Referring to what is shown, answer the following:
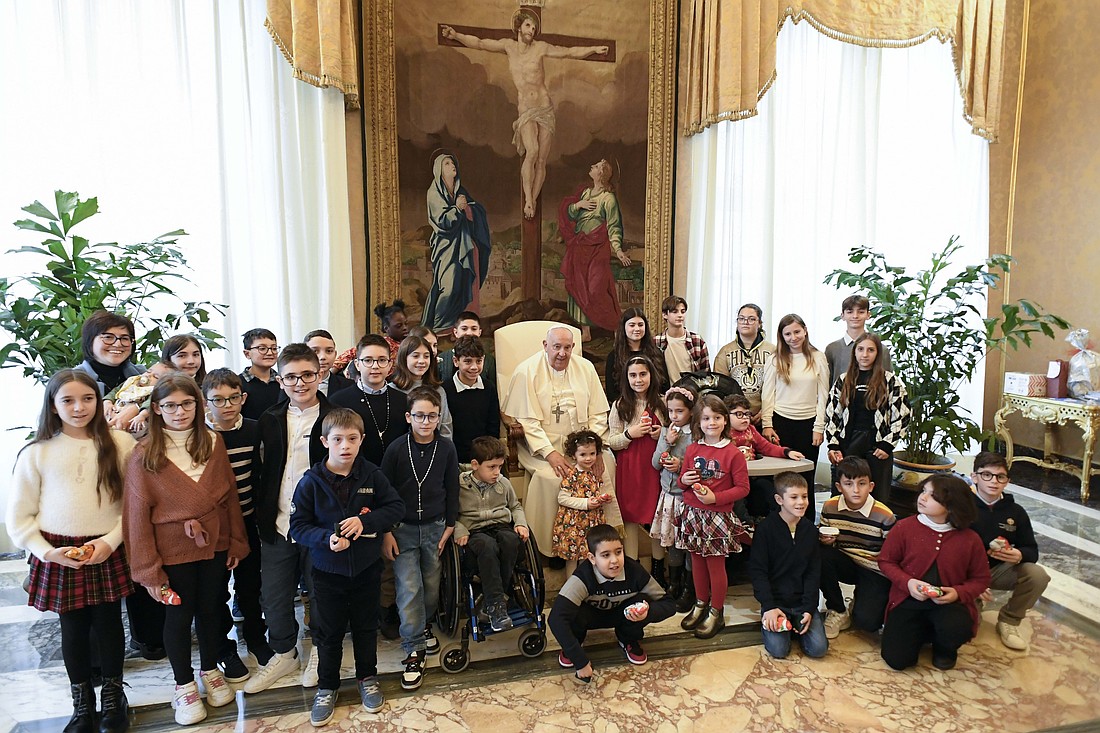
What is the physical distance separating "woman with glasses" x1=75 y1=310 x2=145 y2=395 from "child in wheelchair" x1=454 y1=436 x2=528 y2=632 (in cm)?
179

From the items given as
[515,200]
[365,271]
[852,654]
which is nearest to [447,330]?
[365,271]

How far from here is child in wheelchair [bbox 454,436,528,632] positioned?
322 cm

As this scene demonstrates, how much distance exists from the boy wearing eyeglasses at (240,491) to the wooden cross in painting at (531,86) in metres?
3.38

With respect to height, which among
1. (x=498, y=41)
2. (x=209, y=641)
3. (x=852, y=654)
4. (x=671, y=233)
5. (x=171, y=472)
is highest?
(x=498, y=41)

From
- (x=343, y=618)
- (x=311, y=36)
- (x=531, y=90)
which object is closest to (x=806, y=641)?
(x=343, y=618)

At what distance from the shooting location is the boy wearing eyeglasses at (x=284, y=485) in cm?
295

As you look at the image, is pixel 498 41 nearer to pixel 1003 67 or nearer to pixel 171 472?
pixel 171 472

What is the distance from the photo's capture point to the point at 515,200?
19.4 feet

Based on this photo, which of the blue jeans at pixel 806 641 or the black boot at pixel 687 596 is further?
the black boot at pixel 687 596

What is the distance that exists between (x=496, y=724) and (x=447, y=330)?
12.0 feet

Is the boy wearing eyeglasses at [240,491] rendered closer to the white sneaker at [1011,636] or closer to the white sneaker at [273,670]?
the white sneaker at [273,670]

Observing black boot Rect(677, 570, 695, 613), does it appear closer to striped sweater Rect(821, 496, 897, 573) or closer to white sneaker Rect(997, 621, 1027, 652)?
striped sweater Rect(821, 496, 897, 573)

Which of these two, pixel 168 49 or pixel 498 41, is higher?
pixel 498 41

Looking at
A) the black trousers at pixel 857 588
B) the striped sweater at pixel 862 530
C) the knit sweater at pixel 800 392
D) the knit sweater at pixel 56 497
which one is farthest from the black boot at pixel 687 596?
the knit sweater at pixel 56 497
